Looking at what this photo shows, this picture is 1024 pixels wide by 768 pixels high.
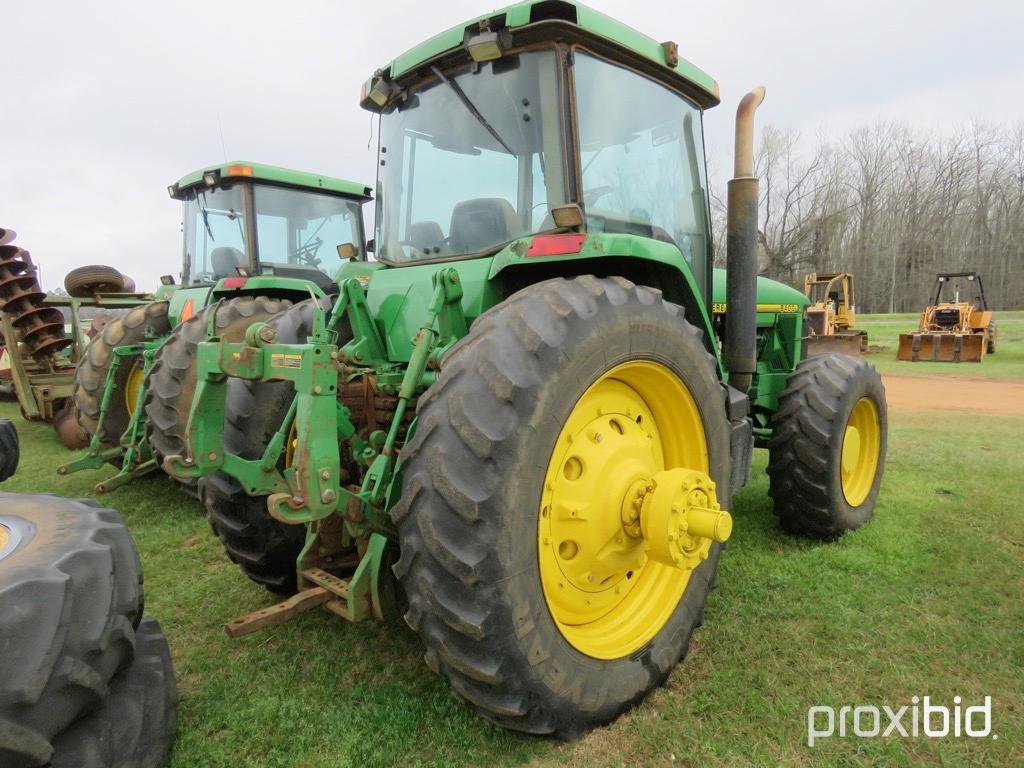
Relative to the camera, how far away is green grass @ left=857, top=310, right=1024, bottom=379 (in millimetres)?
13266

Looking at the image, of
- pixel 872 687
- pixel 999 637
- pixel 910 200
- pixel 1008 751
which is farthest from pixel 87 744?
pixel 910 200

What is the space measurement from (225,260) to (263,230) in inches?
20.9

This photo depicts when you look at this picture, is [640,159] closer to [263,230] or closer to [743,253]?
[743,253]

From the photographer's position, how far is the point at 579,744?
2.03 m

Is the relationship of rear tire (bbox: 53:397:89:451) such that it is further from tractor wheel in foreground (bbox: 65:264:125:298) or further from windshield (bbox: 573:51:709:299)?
windshield (bbox: 573:51:709:299)

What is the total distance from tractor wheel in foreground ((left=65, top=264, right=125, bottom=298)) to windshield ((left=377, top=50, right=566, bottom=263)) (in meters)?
6.49

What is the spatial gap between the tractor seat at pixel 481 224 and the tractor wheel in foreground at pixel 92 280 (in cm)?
703

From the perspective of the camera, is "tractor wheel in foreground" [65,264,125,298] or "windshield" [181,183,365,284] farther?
"tractor wheel in foreground" [65,264,125,298]

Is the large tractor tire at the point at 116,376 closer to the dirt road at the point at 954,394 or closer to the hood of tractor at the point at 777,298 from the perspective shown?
the hood of tractor at the point at 777,298

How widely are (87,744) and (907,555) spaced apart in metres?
3.72

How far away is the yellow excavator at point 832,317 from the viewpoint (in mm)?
15000

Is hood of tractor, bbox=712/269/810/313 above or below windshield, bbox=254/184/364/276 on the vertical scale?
below

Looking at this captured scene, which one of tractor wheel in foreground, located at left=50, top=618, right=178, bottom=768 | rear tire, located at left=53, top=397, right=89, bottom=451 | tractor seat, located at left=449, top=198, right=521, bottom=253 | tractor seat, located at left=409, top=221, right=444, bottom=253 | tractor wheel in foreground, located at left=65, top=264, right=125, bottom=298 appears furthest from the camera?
tractor wheel in foreground, located at left=65, top=264, right=125, bottom=298

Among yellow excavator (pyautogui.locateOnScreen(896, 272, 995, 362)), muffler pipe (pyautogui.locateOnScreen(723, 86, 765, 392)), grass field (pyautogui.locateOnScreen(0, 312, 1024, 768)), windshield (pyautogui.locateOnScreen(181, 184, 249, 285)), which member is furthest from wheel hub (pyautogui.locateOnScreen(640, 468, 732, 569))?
yellow excavator (pyautogui.locateOnScreen(896, 272, 995, 362))
